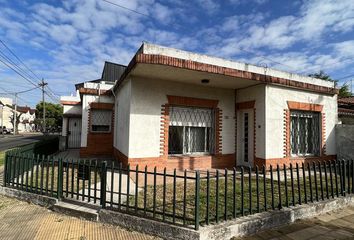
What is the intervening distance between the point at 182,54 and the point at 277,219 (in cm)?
553

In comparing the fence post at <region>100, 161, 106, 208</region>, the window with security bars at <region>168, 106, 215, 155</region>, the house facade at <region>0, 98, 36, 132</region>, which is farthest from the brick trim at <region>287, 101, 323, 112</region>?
the house facade at <region>0, 98, 36, 132</region>

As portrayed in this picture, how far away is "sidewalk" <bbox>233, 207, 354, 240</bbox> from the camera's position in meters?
4.14

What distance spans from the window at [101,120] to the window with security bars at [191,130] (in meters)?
5.93

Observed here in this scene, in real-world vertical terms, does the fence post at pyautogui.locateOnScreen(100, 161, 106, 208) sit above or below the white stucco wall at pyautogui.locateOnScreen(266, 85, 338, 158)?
below

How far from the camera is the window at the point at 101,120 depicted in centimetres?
1352

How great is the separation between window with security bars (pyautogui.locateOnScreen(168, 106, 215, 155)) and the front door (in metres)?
1.25

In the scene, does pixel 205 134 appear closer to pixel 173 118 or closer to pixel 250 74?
pixel 173 118

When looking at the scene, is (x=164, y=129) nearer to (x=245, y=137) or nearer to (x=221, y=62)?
(x=221, y=62)

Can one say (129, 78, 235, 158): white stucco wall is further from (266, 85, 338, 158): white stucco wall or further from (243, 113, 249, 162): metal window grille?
(266, 85, 338, 158): white stucco wall

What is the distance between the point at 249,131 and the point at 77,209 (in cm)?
707

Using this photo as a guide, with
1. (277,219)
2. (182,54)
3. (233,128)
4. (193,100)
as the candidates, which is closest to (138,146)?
(193,100)

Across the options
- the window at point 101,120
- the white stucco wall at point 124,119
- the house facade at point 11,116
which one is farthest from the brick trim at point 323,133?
the house facade at point 11,116

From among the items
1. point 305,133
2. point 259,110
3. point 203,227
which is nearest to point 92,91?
point 259,110

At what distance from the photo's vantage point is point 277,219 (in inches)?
179
